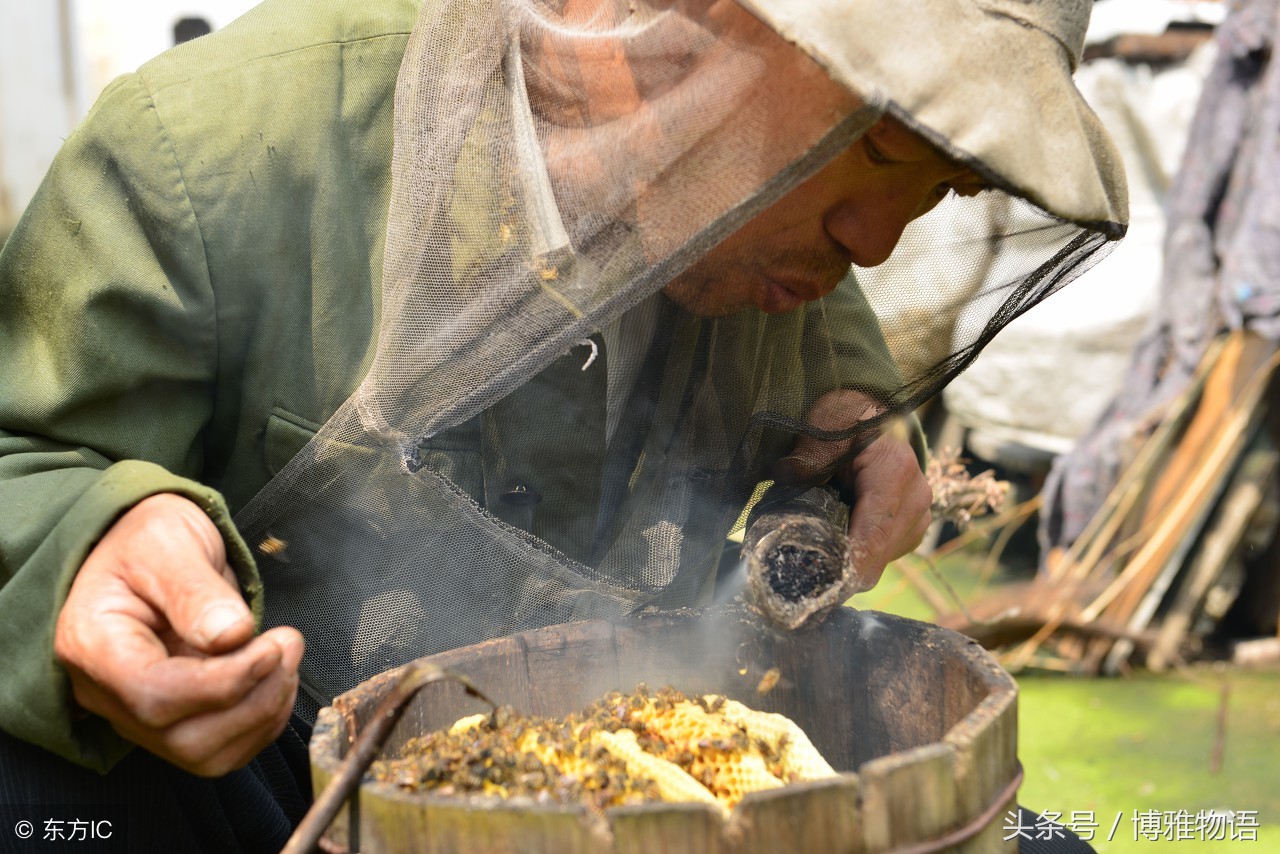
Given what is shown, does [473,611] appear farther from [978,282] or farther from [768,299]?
[978,282]

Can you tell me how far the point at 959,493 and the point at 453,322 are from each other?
1.26 metres

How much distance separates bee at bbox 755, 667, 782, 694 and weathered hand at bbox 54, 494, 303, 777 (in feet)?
2.52

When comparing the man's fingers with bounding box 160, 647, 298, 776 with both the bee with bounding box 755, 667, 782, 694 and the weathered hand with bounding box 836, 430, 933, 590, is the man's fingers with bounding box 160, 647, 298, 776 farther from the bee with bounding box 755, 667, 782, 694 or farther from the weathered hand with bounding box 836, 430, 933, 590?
the weathered hand with bounding box 836, 430, 933, 590

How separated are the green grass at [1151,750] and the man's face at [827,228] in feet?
8.07

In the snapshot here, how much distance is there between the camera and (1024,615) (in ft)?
15.4

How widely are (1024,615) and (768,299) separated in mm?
3244

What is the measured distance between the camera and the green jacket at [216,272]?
1.87 m

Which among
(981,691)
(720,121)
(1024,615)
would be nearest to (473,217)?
(720,121)

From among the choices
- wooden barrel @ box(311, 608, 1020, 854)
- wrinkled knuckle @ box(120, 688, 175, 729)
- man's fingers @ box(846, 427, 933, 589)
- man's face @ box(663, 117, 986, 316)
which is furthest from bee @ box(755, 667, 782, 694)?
wrinkled knuckle @ box(120, 688, 175, 729)

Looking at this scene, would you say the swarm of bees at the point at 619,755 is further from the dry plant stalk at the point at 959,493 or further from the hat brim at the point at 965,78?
the dry plant stalk at the point at 959,493

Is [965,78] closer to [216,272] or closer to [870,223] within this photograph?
[870,223]

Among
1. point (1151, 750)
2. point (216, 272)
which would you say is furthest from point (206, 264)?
point (1151, 750)

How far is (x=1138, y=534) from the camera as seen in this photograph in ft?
15.8

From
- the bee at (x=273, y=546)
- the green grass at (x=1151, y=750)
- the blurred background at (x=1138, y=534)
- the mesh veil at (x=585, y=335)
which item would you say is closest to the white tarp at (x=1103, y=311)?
the blurred background at (x=1138, y=534)
